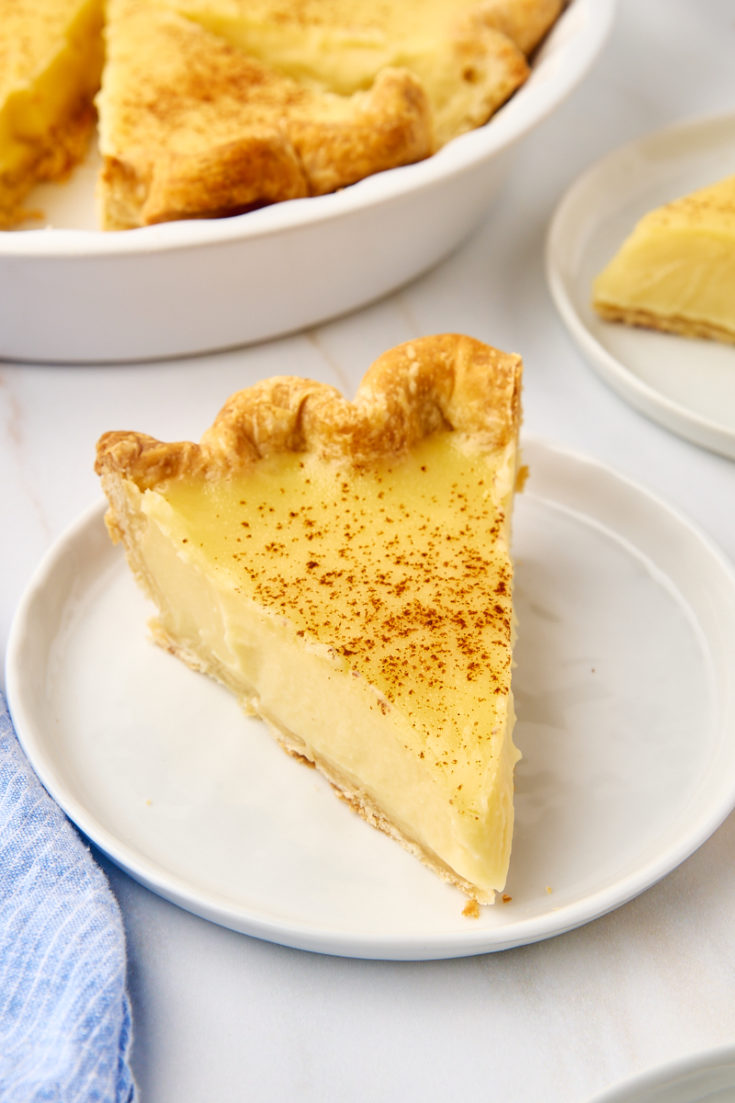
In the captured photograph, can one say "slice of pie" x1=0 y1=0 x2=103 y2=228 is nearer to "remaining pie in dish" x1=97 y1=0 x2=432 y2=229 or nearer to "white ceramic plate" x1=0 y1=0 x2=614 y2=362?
"remaining pie in dish" x1=97 y1=0 x2=432 y2=229

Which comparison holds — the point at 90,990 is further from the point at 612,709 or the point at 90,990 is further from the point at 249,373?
the point at 249,373

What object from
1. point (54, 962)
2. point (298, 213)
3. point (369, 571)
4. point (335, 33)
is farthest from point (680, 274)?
point (54, 962)

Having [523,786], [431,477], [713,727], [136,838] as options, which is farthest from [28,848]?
[713,727]

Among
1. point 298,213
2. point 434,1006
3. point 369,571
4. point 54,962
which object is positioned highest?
point 298,213

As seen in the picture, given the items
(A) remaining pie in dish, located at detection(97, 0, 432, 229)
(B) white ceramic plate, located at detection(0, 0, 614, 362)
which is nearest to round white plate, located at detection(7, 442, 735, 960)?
(B) white ceramic plate, located at detection(0, 0, 614, 362)

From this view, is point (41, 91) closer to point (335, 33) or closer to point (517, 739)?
point (335, 33)

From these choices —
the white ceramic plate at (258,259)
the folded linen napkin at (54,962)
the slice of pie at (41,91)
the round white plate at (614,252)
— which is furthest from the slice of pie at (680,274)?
the folded linen napkin at (54,962)
